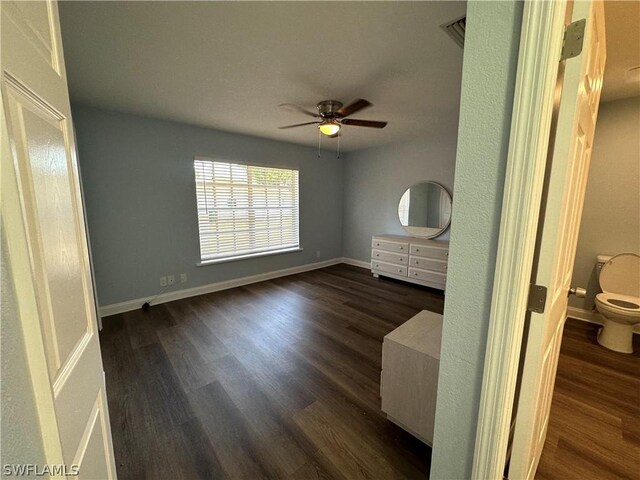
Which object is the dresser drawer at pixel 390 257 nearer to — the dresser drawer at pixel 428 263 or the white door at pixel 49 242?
the dresser drawer at pixel 428 263

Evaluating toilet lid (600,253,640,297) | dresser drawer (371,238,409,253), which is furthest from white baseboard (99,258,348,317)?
toilet lid (600,253,640,297)

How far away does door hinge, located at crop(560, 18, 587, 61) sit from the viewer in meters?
0.65

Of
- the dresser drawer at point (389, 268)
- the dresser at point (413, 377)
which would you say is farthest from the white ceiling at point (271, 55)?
the dresser drawer at point (389, 268)

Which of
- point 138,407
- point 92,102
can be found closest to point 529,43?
point 138,407

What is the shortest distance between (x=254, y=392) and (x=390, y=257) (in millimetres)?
3115

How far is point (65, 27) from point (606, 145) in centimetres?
455

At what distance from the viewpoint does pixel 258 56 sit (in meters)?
1.80

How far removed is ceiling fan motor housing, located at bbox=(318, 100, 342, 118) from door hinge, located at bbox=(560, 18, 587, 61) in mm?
2004

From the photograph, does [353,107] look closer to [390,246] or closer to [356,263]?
[390,246]

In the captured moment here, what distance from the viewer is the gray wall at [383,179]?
158 inches

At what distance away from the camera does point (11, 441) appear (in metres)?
0.37

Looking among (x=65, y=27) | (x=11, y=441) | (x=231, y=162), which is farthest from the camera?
(x=231, y=162)

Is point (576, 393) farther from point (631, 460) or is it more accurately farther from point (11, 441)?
point (11, 441)

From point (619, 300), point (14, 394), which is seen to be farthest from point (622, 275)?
point (14, 394)
